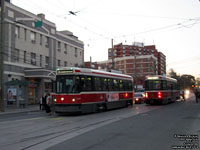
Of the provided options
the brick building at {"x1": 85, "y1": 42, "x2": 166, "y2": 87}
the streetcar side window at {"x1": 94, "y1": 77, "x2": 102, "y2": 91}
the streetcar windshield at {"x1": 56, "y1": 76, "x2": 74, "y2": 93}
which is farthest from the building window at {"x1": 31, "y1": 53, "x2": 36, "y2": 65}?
the brick building at {"x1": 85, "y1": 42, "x2": 166, "y2": 87}

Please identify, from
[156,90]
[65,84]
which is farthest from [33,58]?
[65,84]

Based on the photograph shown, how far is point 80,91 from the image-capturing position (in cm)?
1703

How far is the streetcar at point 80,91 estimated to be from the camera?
16828mm

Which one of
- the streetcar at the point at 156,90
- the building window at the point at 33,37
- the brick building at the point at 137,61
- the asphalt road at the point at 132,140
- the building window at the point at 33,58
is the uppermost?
the brick building at the point at 137,61

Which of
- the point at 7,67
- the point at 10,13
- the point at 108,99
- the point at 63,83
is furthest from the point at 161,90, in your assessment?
the point at 10,13

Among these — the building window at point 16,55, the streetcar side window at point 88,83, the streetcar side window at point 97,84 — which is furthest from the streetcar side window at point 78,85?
the building window at point 16,55

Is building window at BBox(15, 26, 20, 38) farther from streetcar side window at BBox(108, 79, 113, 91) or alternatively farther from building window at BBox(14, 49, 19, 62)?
streetcar side window at BBox(108, 79, 113, 91)

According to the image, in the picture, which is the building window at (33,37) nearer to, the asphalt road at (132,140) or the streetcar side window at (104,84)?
the streetcar side window at (104,84)

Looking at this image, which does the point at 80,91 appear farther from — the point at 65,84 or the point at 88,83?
the point at 88,83

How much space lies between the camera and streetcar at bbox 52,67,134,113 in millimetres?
16828

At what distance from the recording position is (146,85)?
91.5ft

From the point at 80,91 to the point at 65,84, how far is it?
3.58ft

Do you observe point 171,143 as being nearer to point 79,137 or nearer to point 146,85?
point 79,137

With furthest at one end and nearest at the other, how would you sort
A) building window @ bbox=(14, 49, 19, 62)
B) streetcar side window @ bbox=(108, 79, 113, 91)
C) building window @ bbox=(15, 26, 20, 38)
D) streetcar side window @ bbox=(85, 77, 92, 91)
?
building window @ bbox=(15, 26, 20, 38) → building window @ bbox=(14, 49, 19, 62) → streetcar side window @ bbox=(108, 79, 113, 91) → streetcar side window @ bbox=(85, 77, 92, 91)
